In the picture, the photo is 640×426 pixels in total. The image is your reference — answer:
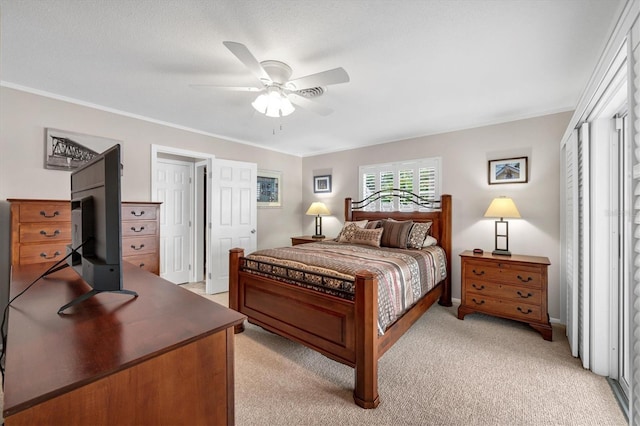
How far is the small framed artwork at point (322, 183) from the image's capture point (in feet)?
17.2

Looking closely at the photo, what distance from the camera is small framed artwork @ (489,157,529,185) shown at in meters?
3.30

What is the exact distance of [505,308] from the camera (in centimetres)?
294


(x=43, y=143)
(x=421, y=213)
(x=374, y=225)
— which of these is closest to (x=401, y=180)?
(x=421, y=213)

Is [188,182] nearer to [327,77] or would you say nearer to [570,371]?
[327,77]

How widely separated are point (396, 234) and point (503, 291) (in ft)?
4.23

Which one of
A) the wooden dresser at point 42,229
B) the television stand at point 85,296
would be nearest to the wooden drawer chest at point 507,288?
the television stand at point 85,296

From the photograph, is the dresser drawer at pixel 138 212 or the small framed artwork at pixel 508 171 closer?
the dresser drawer at pixel 138 212

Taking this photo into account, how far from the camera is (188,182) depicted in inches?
188

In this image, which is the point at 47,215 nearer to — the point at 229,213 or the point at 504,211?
the point at 229,213

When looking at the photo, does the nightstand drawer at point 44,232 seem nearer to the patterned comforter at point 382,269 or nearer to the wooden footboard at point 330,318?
the wooden footboard at point 330,318

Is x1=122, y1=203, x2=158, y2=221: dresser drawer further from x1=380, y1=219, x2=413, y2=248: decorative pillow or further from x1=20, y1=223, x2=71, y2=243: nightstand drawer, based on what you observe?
x1=380, y1=219, x2=413, y2=248: decorative pillow

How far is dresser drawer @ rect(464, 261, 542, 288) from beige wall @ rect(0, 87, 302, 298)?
387 centimetres

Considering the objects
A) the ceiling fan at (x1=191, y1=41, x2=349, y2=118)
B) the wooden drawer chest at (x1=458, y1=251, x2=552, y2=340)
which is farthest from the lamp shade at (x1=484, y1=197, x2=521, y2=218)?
the ceiling fan at (x1=191, y1=41, x2=349, y2=118)

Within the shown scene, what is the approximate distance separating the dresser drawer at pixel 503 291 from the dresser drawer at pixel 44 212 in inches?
165
